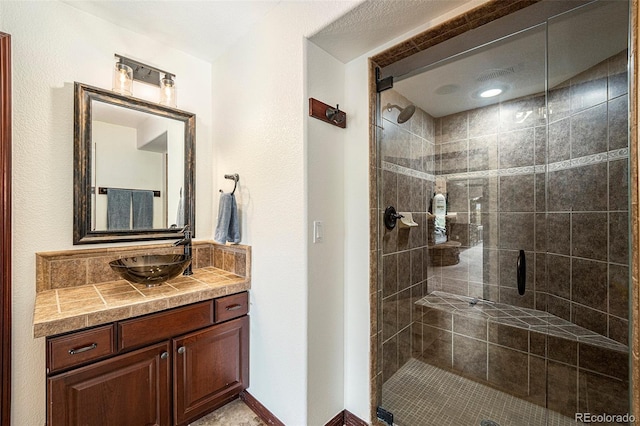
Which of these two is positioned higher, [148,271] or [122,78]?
[122,78]

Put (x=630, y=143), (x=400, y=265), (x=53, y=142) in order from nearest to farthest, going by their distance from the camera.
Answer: (x=630, y=143), (x=53, y=142), (x=400, y=265)

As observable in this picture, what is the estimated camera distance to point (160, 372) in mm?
1410

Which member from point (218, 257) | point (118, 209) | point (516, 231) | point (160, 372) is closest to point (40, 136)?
point (118, 209)

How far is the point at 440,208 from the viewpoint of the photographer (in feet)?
7.73

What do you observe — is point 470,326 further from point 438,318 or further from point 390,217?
point 390,217

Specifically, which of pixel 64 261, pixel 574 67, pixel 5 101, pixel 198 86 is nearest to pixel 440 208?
pixel 574 67

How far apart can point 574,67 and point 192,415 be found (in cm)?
307

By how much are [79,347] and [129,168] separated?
3.68 ft

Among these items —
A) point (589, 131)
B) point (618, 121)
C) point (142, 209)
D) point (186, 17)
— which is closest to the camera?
point (618, 121)

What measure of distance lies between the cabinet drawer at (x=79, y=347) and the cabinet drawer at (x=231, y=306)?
0.52 meters

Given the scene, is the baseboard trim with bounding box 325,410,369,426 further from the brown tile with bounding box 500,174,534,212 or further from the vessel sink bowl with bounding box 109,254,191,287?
the brown tile with bounding box 500,174,534,212

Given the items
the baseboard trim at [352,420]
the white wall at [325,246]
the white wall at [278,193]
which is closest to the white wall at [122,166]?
the white wall at [278,193]

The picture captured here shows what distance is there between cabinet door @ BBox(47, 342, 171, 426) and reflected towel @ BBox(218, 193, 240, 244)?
0.68m

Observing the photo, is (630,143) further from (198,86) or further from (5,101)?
(5,101)
